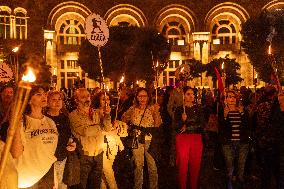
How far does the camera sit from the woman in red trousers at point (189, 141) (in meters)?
6.76

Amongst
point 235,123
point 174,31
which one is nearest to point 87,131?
point 235,123

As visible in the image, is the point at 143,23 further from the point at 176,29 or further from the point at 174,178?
the point at 174,178

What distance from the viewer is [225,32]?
38438mm

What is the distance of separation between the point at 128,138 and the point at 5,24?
30.9m

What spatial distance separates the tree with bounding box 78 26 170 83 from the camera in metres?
30.3

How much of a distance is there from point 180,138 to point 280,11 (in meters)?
25.7

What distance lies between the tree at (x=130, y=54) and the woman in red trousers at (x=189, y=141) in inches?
904

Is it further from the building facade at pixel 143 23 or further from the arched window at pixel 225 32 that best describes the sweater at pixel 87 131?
the arched window at pixel 225 32

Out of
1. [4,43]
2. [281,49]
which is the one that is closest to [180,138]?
[281,49]

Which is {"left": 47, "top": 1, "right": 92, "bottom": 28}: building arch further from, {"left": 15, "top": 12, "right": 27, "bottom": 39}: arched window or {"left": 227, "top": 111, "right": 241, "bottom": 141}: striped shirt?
{"left": 227, "top": 111, "right": 241, "bottom": 141}: striped shirt

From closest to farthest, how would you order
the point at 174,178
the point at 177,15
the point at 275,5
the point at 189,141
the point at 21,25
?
the point at 189,141 < the point at 174,178 < the point at 275,5 < the point at 21,25 < the point at 177,15

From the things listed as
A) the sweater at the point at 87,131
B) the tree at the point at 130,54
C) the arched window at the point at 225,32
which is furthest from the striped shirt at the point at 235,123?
the arched window at the point at 225,32

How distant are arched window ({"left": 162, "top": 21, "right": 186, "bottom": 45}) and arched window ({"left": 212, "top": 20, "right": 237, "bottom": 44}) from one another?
2586 mm

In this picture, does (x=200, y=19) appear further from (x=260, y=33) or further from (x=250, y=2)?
(x=260, y=33)
